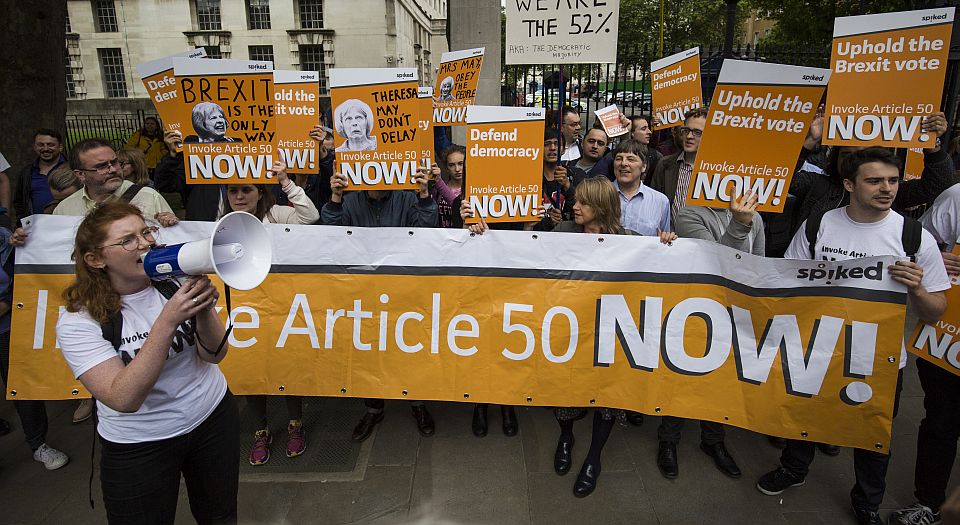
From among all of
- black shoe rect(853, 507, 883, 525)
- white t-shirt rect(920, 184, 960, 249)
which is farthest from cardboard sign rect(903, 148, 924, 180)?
black shoe rect(853, 507, 883, 525)

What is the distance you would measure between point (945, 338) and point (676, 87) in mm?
4079

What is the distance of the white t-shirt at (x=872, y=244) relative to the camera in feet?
9.86

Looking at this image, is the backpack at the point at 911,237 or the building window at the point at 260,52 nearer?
the backpack at the point at 911,237

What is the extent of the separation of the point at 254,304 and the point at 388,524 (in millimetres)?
1646

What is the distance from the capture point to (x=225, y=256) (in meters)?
Answer: 2.01

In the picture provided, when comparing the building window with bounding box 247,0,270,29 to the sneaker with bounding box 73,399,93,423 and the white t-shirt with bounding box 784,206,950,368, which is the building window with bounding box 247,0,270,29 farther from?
the white t-shirt with bounding box 784,206,950,368

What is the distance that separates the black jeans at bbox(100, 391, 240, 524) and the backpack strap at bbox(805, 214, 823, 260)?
3288 mm

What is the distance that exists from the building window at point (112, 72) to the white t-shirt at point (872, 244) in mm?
44875

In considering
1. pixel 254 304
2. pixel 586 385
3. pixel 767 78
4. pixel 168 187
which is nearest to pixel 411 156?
pixel 254 304

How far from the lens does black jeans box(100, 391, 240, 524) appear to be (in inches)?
88.1

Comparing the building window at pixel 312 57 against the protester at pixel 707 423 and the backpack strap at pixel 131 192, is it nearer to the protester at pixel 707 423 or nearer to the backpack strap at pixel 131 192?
the backpack strap at pixel 131 192

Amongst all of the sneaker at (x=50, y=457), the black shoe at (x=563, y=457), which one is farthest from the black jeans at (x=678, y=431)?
the sneaker at (x=50, y=457)

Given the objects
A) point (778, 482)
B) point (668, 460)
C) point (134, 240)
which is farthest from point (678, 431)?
point (134, 240)

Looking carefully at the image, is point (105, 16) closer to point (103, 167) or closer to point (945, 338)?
point (103, 167)
